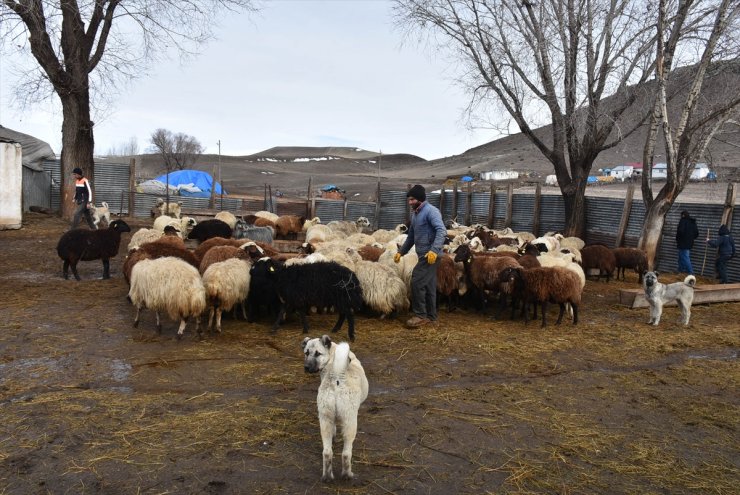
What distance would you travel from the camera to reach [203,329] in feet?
25.2

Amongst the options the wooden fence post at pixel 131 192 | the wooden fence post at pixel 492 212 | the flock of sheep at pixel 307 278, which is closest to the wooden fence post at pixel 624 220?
the flock of sheep at pixel 307 278

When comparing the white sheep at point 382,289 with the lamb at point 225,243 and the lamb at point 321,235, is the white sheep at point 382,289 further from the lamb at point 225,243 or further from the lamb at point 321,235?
the lamb at point 321,235

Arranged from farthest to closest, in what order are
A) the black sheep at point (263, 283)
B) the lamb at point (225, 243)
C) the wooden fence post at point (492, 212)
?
the wooden fence post at point (492, 212) → the lamb at point (225, 243) → the black sheep at point (263, 283)

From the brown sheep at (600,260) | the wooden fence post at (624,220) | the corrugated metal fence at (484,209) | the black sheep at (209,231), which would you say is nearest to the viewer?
the brown sheep at (600,260)

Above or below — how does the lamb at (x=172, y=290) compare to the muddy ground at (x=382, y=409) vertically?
above

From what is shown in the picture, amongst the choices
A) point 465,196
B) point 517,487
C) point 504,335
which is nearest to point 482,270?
point 504,335

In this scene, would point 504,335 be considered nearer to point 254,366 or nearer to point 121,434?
point 254,366

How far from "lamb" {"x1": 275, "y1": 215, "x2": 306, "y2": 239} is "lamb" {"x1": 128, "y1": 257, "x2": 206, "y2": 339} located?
11.2 metres

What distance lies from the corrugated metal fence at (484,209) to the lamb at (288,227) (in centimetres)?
461

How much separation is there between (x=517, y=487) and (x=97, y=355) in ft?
16.2

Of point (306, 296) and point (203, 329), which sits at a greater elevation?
point (306, 296)

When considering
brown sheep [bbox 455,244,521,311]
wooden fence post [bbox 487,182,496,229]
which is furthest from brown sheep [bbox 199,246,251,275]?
wooden fence post [bbox 487,182,496,229]

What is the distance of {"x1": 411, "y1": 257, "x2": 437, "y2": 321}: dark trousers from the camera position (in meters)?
8.51

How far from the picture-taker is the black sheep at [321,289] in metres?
7.76
